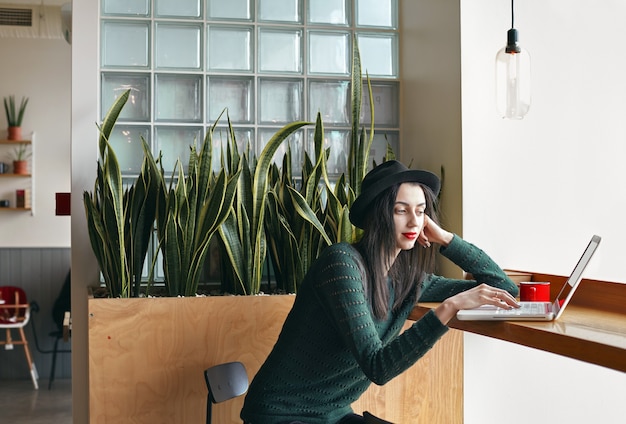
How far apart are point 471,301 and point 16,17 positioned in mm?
5763

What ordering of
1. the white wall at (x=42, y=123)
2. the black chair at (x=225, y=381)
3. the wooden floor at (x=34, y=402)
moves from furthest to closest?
the white wall at (x=42, y=123)
the wooden floor at (x=34, y=402)
the black chair at (x=225, y=381)

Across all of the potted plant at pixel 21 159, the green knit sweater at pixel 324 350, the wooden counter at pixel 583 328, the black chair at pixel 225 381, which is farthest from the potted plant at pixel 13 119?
the green knit sweater at pixel 324 350

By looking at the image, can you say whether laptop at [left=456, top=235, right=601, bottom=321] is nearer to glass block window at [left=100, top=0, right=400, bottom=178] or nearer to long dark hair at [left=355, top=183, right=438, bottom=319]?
long dark hair at [left=355, top=183, right=438, bottom=319]

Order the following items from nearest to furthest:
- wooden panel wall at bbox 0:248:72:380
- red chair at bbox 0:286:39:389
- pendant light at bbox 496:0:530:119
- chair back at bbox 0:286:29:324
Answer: pendant light at bbox 496:0:530:119 < red chair at bbox 0:286:39:389 < chair back at bbox 0:286:29:324 < wooden panel wall at bbox 0:248:72:380

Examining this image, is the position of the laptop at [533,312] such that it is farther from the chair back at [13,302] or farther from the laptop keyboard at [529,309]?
the chair back at [13,302]

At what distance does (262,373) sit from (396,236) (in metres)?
0.53

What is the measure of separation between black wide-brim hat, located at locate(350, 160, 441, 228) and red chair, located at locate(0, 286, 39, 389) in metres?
4.73

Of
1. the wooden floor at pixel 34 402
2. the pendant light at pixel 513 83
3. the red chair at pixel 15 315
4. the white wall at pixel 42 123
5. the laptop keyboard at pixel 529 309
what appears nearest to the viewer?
the laptop keyboard at pixel 529 309

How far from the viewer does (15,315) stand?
6.49 meters

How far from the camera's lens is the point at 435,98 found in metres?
3.25

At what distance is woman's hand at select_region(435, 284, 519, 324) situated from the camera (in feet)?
6.31

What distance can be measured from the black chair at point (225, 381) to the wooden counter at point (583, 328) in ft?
1.98

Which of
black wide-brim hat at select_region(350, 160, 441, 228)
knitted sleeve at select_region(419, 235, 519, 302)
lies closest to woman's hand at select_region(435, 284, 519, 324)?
black wide-brim hat at select_region(350, 160, 441, 228)

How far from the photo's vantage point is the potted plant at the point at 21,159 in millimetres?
6973
